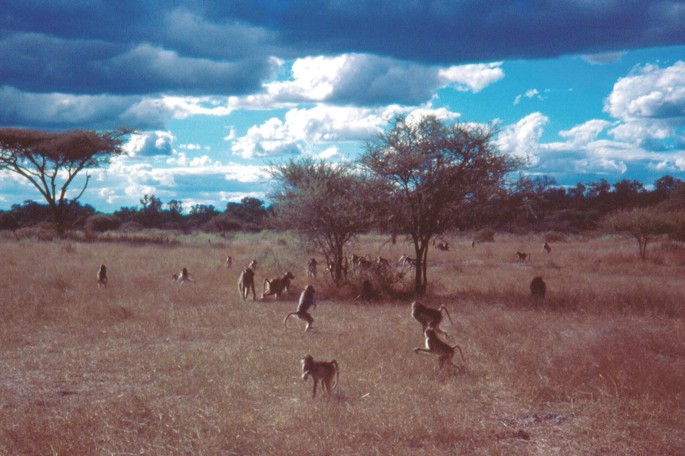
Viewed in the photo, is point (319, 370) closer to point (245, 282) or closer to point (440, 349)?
point (440, 349)

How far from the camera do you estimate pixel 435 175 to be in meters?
16.3

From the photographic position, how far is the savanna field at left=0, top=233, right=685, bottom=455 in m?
5.76

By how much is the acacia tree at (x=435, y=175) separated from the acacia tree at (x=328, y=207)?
86 cm

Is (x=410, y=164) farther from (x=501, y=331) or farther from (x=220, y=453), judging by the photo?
(x=220, y=453)

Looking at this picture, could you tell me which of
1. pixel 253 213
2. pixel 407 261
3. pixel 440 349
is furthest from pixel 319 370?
pixel 253 213

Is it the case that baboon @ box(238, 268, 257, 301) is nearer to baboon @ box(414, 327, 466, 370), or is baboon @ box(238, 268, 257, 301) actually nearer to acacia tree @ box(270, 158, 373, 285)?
acacia tree @ box(270, 158, 373, 285)

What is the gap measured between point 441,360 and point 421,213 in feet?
28.8

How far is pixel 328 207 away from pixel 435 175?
3073 mm

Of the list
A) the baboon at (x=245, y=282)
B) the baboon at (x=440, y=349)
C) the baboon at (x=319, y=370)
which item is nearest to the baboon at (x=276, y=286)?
the baboon at (x=245, y=282)

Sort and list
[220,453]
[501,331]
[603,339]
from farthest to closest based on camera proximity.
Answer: [501,331] < [603,339] < [220,453]

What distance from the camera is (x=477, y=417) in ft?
20.9

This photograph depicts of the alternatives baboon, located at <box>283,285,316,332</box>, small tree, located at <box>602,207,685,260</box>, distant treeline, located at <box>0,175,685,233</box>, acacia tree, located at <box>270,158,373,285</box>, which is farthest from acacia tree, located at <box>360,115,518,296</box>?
distant treeline, located at <box>0,175,685,233</box>

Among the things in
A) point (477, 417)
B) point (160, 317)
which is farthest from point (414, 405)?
point (160, 317)

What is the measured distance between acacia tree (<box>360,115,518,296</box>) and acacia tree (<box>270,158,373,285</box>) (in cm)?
86
